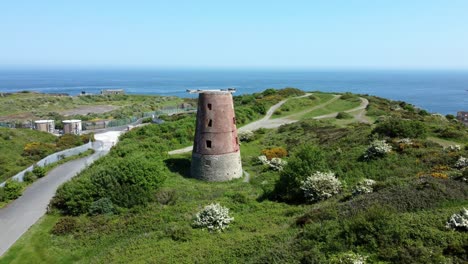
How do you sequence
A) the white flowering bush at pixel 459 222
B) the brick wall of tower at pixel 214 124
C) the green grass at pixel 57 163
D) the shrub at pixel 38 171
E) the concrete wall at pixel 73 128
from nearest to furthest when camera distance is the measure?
the white flowering bush at pixel 459 222
the green grass at pixel 57 163
the brick wall of tower at pixel 214 124
the shrub at pixel 38 171
the concrete wall at pixel 73 128

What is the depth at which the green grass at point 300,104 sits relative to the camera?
6444 cm

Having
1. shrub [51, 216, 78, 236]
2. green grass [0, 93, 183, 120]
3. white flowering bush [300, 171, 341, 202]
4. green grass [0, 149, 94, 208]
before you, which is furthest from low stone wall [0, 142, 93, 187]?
green grass [0, 93, 183, 120]

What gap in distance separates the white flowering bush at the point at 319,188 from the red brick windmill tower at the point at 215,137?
840 cm

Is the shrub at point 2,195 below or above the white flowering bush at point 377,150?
below

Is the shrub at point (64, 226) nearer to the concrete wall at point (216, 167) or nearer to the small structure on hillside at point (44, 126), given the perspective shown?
the concrete wall at point (216, 167)

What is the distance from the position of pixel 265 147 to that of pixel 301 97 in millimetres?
35309

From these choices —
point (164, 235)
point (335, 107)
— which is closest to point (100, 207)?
point (164, 235)

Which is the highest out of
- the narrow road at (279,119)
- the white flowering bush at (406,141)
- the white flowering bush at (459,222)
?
the white flowering bush at (459,222)

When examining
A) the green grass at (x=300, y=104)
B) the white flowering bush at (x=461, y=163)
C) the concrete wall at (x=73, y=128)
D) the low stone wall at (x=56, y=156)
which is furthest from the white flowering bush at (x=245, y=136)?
the concrete wall at (x=73, y=128)

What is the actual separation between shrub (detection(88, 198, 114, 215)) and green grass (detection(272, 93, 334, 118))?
1628 inches

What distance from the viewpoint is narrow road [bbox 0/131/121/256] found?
69.9ft

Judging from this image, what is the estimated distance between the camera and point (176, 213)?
21.9m

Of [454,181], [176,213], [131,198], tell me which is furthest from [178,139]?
Result: [454,181]

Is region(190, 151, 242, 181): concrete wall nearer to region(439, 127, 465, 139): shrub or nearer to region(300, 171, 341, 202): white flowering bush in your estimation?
region(300, 171, 341, 202): white flowering bush
